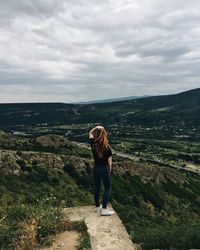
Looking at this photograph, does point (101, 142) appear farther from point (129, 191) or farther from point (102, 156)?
point (129, 191)

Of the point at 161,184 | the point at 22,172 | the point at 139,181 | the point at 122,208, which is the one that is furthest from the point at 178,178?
the point at 22,172

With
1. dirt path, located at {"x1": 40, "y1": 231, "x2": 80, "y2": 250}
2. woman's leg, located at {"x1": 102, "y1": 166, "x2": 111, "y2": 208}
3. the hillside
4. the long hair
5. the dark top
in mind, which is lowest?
the hillside

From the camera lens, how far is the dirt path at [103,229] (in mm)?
12164

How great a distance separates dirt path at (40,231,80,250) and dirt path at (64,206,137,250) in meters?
0.54

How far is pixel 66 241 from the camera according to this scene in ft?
43.0

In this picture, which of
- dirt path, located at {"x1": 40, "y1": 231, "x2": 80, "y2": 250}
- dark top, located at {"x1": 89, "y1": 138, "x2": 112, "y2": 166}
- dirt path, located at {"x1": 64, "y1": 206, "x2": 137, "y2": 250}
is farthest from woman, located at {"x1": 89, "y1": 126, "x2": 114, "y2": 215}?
dirt path, located at {"x1": 40, "y1": 231, "x2": 80, "y2": 250}

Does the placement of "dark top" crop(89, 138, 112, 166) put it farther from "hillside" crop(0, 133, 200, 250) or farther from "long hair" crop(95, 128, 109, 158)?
"hillside" crop(0, 133, 200, 250)

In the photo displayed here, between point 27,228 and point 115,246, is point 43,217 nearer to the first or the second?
point 27,228

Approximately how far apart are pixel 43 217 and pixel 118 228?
2.68m

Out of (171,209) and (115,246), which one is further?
(171,209)

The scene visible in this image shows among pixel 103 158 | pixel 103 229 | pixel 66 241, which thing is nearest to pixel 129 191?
pixel 103 158

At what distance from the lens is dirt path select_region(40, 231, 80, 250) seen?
1254cm

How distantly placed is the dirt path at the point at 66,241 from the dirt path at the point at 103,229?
21.4 inches

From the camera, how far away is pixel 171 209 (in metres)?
87.1
